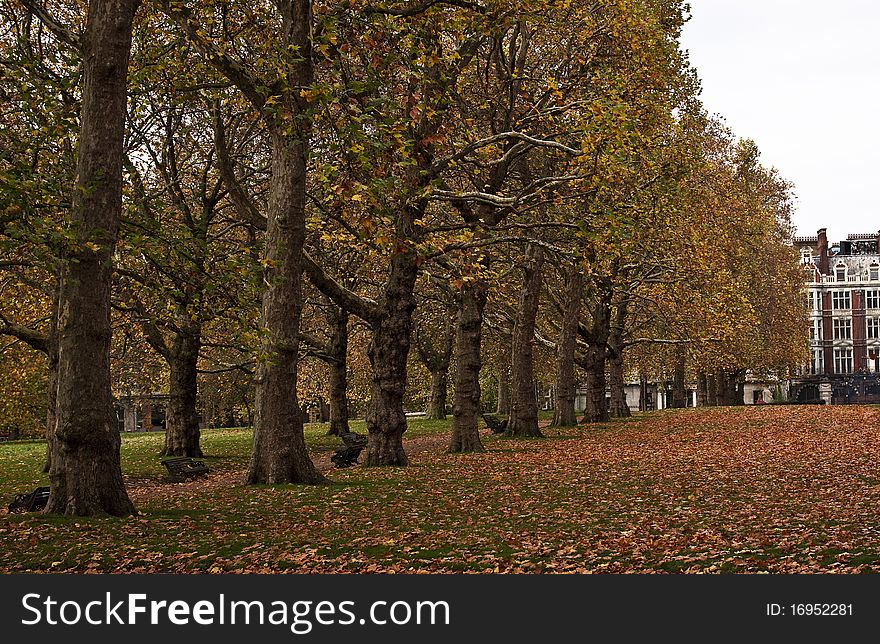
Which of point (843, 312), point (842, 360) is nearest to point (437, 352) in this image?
point (843, 312)

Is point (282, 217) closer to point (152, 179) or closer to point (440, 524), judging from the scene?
point (440, 524)

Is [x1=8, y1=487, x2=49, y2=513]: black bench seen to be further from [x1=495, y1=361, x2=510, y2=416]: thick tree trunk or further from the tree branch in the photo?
[x1=495, y1=361, x2=510, y2=416]: thick tree trunk

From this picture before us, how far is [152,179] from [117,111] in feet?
59.9

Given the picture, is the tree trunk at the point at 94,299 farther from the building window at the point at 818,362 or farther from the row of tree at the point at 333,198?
the building window at the point at 818,362

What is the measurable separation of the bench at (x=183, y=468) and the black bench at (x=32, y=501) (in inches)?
233

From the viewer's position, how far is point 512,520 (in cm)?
1353

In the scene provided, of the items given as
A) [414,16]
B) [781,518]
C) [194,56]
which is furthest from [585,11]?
[781,518]

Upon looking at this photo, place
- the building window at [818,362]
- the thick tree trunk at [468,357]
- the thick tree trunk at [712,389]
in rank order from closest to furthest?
the thick tree trunk at [468,357]
the thick tree trunk at [712,389]
the building window at [818,362]

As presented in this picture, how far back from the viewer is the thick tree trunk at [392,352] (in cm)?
2264

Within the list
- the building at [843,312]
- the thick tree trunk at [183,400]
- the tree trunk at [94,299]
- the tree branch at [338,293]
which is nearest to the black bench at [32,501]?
the tree trunk at [94,299]

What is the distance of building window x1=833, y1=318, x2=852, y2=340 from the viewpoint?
324ft

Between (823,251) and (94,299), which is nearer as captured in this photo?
(94,299)

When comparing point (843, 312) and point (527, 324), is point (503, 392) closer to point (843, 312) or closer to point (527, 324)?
point (527, 324)

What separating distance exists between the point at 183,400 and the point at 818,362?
278 ft
